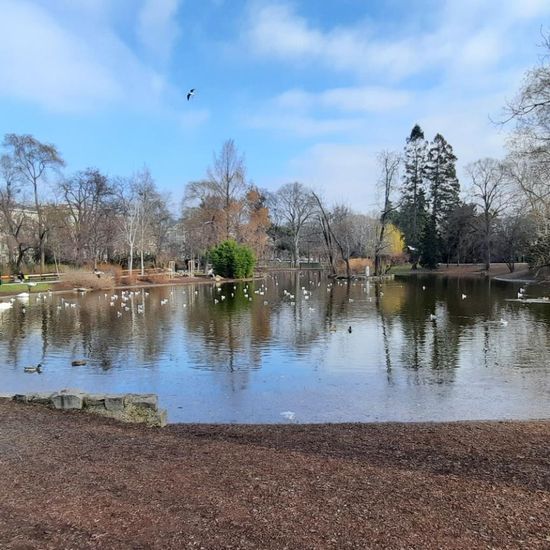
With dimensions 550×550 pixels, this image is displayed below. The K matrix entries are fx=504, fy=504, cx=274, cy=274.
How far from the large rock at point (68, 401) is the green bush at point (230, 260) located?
4462cm

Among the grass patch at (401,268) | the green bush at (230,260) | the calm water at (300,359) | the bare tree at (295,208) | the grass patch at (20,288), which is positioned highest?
the bare tree at (295,208)

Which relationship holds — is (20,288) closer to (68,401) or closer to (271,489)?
(68,401)

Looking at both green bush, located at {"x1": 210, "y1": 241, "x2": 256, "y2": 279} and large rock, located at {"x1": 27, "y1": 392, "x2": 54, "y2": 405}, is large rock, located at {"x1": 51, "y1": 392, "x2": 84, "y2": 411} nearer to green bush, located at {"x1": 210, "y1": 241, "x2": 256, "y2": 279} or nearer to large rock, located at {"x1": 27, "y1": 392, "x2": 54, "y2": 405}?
large rock, located at {"x1": 27, "y1": 392, "x2": 54, "y2": 405}

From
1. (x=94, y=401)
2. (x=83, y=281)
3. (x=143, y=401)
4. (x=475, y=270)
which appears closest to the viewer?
(x=143, y=401)

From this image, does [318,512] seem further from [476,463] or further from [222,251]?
[222,251]

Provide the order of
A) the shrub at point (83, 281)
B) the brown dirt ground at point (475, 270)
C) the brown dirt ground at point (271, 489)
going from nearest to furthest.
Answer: the brown dirt ground at point (271, 489) → the shrub at point (83, 281) → the brown dirt ground at point (475, 270)

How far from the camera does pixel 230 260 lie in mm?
52906

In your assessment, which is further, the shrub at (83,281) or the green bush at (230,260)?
the green bush at (230,260)

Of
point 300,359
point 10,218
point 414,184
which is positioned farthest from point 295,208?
point 300,359

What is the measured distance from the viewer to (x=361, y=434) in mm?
6930

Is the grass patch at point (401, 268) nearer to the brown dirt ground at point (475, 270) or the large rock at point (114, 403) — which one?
the brown dirt ground at point (475, 270)

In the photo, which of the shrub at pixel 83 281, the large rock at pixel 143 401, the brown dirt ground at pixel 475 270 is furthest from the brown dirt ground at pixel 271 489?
the brown dirt ground at pixel 475 270

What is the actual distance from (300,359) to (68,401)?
6873mm

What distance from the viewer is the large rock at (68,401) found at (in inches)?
310
